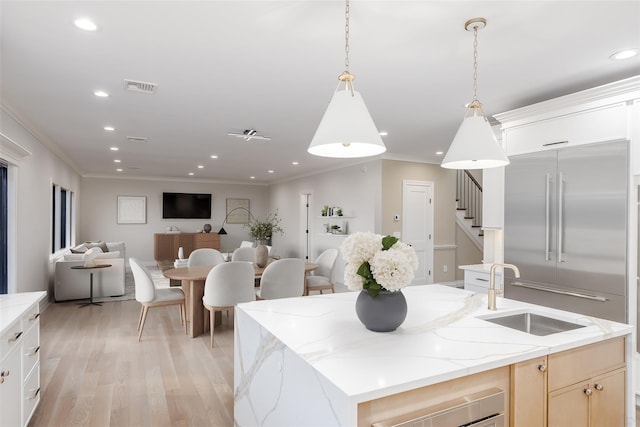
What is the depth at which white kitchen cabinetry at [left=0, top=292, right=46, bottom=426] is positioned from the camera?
1.96 meters

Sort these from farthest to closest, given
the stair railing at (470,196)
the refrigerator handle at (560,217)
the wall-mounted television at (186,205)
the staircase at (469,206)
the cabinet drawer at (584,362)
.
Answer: the wall-mounted television at (186,205), the stair railing at (470,196), the staircase at (469,206), the refrigerator handle at (560,217), the cabinet drawer at (584,362)

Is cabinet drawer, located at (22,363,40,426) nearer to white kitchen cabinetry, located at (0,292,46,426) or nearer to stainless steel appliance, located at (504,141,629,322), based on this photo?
white kitchen cabinetry, located at (0,292,46,426)

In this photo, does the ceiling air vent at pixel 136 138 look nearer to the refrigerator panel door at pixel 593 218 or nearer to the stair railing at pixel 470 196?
the refrigerator panel door at pixel 593 218

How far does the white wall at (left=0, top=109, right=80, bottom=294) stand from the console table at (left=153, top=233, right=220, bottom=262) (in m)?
4.18

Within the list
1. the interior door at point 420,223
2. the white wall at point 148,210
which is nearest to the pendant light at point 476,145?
the interior door at point 420,223

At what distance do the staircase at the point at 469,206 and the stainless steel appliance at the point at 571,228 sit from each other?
4.38m

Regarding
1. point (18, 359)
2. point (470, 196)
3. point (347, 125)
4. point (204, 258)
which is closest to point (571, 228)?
point (347, 125)

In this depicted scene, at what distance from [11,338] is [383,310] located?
200 centimetres

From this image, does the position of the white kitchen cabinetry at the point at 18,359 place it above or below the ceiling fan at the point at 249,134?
below

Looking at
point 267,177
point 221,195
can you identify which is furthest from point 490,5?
point 221,195

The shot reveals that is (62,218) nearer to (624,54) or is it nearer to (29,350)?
(29,350)

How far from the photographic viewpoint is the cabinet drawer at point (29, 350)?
2.27m

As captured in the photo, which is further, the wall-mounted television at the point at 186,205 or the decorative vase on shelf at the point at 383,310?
the wall-mounted television at the point at 186,205

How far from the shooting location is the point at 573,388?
1.65 metres
